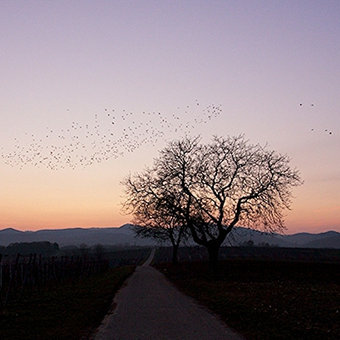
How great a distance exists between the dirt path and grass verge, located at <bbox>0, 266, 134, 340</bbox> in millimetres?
692

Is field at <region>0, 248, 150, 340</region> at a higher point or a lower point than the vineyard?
lower

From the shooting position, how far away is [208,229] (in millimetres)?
46312

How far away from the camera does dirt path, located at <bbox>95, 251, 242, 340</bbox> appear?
48.0 ft

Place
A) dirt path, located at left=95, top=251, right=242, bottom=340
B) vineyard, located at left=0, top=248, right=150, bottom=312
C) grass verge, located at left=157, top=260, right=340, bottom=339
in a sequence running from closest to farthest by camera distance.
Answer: dirt path, located at left=95, top=251, right=242, bottom=340 < grass verge, located at left=157, top=260, right=340, bottom=339 < vineyard, located at left=0, top=248, right=150, bottom=312

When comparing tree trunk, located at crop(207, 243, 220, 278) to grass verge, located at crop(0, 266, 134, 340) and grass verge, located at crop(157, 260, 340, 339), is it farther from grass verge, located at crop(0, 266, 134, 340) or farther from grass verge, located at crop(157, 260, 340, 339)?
grass verge, located at crop(0, 266, 134, 340)

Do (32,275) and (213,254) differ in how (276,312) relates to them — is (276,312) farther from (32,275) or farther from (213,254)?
(213,254)

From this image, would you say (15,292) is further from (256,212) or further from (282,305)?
(256,212)

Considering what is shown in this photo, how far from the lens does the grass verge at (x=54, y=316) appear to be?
15.7 meters

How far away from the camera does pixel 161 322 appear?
17.1m

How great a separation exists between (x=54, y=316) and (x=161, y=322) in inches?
196

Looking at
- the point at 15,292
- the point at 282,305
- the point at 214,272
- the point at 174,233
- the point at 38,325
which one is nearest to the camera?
the point at 38,325

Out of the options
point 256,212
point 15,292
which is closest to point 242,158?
point 256,212

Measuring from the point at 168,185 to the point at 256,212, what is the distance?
28.3 feet

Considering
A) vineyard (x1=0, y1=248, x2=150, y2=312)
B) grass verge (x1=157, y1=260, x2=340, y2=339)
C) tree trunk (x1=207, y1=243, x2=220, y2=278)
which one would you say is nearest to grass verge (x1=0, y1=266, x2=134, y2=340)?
vineyard (x1=0, y1=248, x2=150, y2=312)
